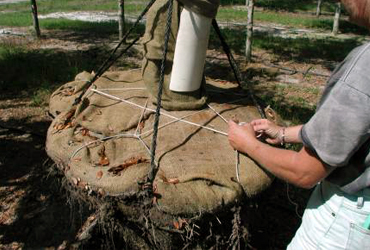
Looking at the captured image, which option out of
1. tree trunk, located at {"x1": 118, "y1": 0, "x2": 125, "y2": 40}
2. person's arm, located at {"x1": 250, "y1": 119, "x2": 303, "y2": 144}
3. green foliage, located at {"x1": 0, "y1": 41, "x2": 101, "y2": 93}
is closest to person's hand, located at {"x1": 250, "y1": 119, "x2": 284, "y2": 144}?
person's arm, located at {"x1": 250, "y1": 119, "x2": 303, "y2": 144}

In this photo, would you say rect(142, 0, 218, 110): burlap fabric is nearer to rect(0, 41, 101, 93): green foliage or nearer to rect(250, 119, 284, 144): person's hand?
rect(250, 119, 284, 144): person's hand

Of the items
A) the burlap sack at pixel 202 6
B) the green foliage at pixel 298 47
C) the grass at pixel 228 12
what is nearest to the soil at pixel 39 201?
the burlap sack at pixel 202 6

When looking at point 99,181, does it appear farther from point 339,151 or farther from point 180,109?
point 339,151

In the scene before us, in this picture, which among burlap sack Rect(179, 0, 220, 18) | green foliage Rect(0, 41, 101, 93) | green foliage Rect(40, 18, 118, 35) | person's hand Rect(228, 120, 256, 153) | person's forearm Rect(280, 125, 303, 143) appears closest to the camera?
person's hand Rect(228, 120, 256, 153)

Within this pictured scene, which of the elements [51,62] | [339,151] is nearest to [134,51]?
[51,62]

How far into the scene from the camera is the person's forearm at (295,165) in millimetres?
1411

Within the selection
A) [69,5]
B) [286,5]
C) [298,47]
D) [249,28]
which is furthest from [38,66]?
[286,5]

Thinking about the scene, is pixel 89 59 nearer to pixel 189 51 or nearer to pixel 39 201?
pixel 39 201

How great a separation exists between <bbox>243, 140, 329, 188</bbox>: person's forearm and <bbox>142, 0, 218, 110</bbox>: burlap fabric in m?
0.86

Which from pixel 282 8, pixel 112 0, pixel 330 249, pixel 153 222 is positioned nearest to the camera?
pixel 330 249

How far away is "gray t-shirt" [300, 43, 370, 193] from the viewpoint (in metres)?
1.23

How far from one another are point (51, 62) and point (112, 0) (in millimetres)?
19204

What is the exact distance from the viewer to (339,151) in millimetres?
1292

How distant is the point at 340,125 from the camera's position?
49.4 inches
